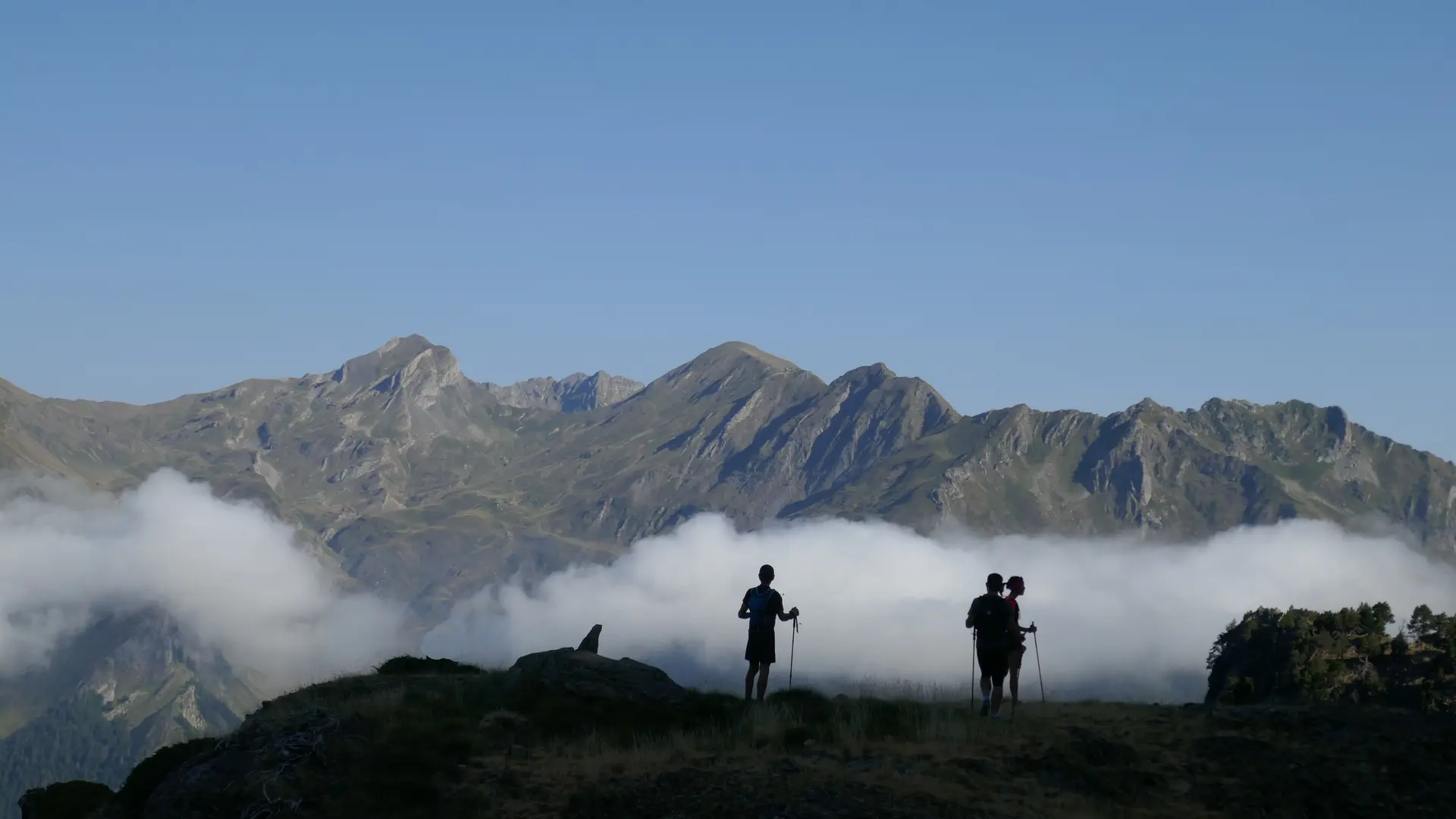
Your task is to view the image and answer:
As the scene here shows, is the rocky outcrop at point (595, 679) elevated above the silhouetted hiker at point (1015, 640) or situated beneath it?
situated beneath

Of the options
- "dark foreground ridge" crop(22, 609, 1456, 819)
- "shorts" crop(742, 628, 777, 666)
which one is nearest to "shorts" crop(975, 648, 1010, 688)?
"dark foreground ridge" crop(22, 609, 1456, 819)

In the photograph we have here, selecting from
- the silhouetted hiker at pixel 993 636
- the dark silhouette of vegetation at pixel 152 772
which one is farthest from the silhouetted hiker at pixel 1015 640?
the dark silhouette of vegetation at pixel 152 772

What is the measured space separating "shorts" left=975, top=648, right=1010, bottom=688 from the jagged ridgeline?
32137mm

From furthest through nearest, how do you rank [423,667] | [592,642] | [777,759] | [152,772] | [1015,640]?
[423,667], [592,642], [152,772], [1015,640], [777,759]

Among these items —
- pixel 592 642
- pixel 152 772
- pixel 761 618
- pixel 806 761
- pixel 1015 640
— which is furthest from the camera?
pixel 592 642

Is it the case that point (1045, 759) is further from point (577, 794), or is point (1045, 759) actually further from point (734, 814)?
point (577, 794)

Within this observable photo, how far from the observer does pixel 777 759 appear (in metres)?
25.7

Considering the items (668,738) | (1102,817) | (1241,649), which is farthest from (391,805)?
(1241,649)

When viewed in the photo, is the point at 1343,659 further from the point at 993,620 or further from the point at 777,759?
the point at 777,759

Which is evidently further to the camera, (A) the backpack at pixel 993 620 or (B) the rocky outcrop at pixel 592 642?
(B) the rocky outcrop at pixel 592 642

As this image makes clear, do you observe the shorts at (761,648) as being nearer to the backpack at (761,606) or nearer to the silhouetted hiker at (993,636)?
the backpack at (761,606)

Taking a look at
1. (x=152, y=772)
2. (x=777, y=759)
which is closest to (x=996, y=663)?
(x=777, y=759)

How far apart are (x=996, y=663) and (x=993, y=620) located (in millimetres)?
795

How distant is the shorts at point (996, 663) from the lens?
29266mm
